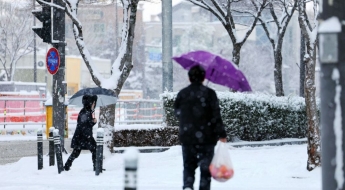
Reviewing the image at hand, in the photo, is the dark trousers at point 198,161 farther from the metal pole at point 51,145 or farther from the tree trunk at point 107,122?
the tree trunk at point 107,122

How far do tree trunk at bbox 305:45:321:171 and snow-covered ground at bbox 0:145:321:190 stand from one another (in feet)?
0.69

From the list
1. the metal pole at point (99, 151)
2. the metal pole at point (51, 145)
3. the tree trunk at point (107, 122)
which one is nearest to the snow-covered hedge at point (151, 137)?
the tree trunk at point (107, 122)

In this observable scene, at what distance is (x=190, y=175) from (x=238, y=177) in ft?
15.1

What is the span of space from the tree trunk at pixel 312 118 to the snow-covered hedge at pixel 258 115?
20.0 ft

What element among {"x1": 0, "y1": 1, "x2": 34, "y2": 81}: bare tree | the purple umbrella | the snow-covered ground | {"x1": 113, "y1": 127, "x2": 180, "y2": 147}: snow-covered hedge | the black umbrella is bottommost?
the snow-covered ground

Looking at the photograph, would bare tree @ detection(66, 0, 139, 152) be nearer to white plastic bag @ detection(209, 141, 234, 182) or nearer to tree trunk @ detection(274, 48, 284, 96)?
white plastic bag @ detection(209, 141, 234, 182)

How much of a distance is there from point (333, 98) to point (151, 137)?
13.2 m

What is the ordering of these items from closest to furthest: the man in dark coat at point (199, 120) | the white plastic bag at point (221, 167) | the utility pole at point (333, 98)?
the utility pole at point (333, 98) → the white plastic bag at point (221, 167) → the man in dark coat at point (199, 120)

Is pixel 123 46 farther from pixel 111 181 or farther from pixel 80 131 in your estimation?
pixel 111 181

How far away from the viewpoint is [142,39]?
234 ft

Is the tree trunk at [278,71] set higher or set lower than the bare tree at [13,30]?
lower

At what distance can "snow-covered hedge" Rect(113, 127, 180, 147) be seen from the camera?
731 inches

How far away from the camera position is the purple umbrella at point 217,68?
904 centimetres

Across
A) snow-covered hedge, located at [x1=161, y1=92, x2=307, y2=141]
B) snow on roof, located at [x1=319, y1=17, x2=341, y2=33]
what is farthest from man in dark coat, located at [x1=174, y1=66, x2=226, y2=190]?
snow-covered hedge, located at [x1=161, y1=92, x2=307, y2=141]
